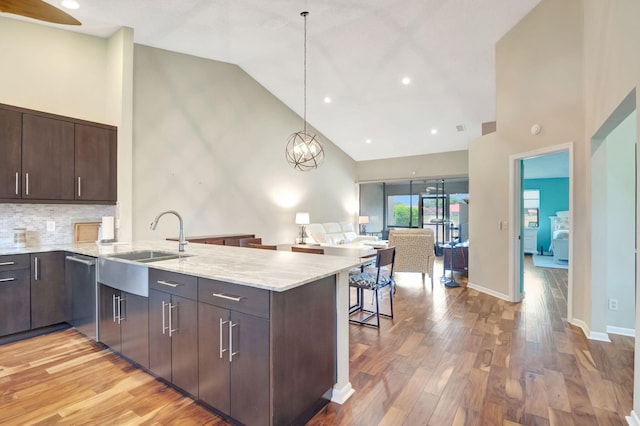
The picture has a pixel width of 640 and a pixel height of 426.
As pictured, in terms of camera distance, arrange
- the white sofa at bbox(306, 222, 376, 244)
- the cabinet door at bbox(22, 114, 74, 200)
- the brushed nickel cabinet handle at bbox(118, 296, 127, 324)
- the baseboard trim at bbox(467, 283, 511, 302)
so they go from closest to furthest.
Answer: the brushed nickel cabinet handle at bbox(118, 296, 127, 324), the cabinet door at bbox(22, 114, 74, 200), the baseboard trim at bbox(467, 283, 511, 302), the white sofa at bbox(306, 222, 376, 244)

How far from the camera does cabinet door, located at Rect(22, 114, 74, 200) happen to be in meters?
3.21

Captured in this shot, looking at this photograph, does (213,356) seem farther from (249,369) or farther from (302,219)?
(302,219)

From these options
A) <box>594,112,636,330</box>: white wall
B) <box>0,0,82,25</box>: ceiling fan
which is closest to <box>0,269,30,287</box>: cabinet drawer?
<box>0,0,82,25</box>: ceiling fan

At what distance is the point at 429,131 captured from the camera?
749cm

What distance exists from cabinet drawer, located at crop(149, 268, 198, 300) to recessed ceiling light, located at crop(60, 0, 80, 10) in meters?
3.16

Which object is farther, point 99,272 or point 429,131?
point 429,131

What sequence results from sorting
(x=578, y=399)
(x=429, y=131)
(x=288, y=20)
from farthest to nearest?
(x=429, y=131), (x=288, y=20), (x=578, y=399)

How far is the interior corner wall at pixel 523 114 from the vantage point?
3.55 meters

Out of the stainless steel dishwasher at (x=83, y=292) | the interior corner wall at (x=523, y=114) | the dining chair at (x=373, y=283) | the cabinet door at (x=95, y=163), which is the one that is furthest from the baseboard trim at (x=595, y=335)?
the cabinet door at (x=95, y=163)

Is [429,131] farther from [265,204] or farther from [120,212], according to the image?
[120,212]

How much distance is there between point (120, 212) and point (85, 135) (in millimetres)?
967

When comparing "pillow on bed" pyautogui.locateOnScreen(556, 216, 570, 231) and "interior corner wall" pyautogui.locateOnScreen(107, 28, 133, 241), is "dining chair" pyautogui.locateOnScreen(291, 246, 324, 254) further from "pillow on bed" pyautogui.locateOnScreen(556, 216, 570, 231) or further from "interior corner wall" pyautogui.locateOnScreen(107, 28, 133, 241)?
"pillow on bed" pyautogui.locateOnScreen(556, 216, 570, 231)

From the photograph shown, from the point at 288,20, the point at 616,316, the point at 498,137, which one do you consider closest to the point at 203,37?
the point at 288,20

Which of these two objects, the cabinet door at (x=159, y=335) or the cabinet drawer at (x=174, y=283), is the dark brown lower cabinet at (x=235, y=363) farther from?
the cabinet door at (x=159, y=335)
